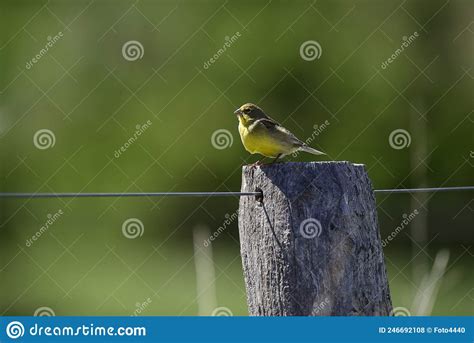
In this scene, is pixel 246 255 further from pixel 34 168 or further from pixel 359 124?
pixel 34 168

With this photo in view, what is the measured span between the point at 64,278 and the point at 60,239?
1.53 metres

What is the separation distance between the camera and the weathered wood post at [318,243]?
3910 millimetres

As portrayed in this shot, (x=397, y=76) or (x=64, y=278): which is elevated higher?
(x=397, y=76)

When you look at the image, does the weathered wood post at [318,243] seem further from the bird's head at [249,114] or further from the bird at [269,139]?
the bird's head at [249,114]

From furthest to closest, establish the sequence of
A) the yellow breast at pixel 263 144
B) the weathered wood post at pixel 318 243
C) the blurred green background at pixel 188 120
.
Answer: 1. the blurred green background at pixel 188 120
2. the yellow breast at pixel 263 144
3. the weathered wood post at pixel 318 243

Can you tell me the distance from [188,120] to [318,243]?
12006 millimetres

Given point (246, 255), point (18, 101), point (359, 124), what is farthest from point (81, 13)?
point (246, 255)

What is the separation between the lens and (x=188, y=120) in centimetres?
1577

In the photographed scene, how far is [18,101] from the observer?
618 inches

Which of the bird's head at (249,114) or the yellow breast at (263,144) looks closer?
the yellow breast at (263,144)

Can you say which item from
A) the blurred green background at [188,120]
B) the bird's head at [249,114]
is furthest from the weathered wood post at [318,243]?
the blurred green background at [188,120]

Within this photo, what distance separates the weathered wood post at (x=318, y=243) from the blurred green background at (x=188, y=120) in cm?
868

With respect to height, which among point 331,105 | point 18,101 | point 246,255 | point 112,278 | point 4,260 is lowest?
point 246,255

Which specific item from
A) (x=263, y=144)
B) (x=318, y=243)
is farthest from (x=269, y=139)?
(x=318, y=243)
